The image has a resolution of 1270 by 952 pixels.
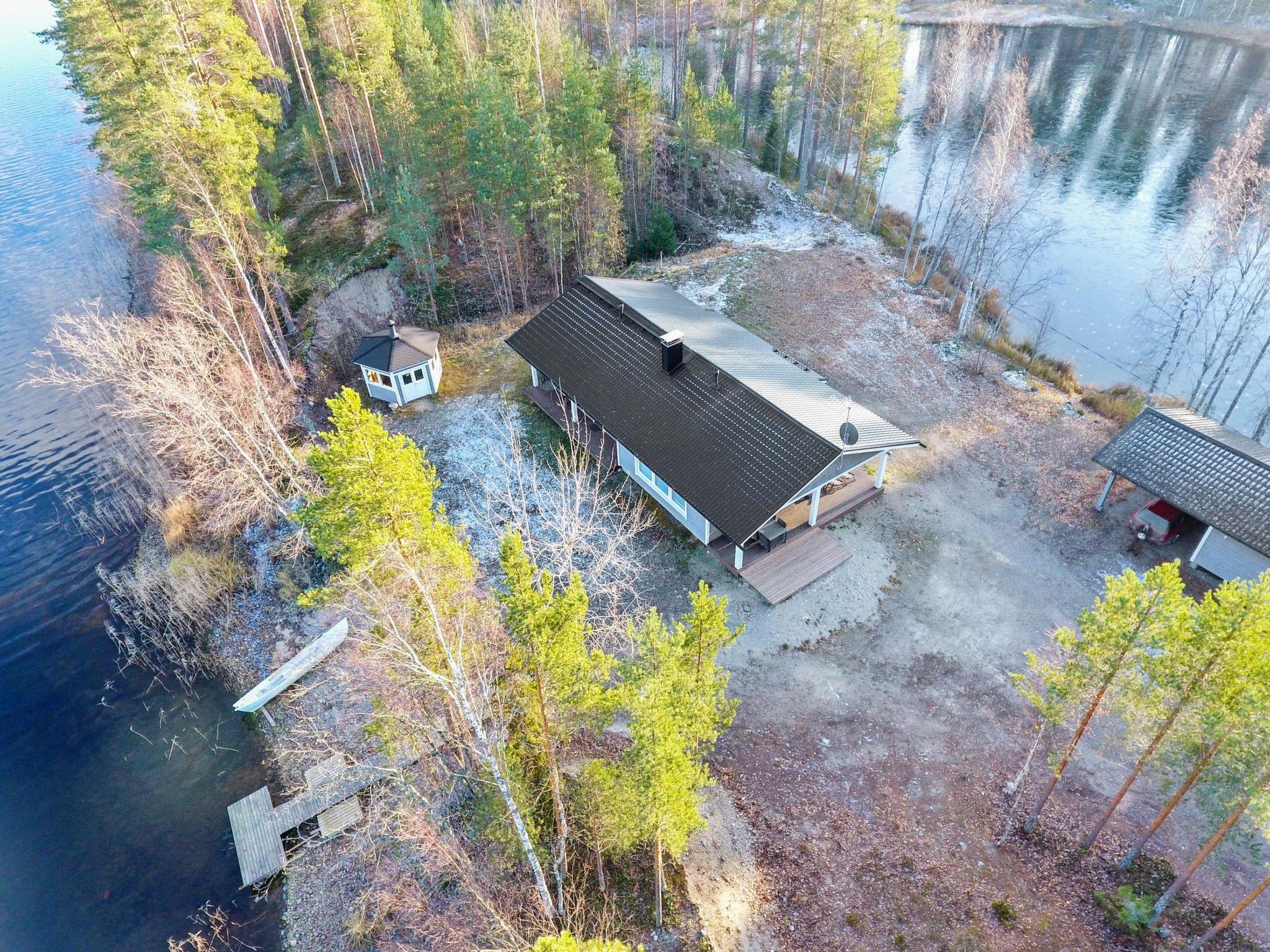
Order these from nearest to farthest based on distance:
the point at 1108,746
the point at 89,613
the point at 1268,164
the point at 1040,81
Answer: the point at 1108,746 < the point at 89,613 < the point at 1268,164 < the point at 1040,81

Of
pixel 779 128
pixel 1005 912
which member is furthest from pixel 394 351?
pixel 779 128

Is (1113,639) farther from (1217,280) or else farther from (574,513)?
(1217,280)

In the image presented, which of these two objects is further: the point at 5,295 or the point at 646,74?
the point at 646,74

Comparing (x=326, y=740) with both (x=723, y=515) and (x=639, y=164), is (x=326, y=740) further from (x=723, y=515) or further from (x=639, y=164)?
(x=639, y=164)

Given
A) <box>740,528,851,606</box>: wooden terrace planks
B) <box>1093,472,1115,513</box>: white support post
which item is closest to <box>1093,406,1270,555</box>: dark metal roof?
<box>1093,472,1115,513</box>: white support post

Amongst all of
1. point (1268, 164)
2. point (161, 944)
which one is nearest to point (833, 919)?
point (161, 944)

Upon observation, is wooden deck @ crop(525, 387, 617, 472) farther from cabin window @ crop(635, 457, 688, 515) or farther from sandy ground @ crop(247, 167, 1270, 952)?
cabin window @ crop(635, 457, 688, 515)

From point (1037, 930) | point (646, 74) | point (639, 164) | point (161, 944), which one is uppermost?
point (646, 74)
